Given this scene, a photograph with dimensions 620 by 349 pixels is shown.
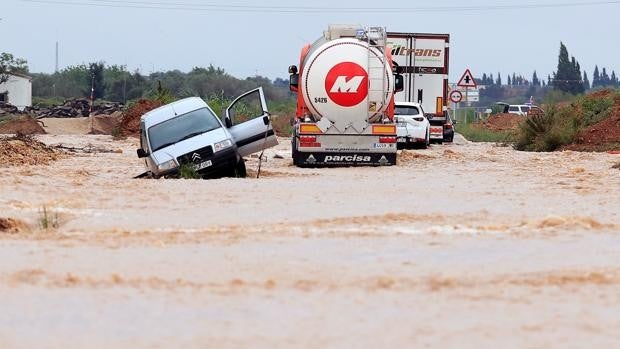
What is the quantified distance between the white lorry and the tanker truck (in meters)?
14.0

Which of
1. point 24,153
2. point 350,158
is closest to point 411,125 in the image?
point 350,158

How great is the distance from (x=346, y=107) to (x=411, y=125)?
10.9 m

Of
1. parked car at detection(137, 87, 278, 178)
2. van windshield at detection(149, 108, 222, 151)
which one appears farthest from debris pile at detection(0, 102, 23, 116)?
van windshield at detection(149, 108, 222, 151)

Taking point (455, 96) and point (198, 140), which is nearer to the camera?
point (198, 140)

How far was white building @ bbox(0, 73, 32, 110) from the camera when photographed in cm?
10139

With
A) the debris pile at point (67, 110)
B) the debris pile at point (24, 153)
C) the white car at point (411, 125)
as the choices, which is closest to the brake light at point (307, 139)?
the debris pile at point (24, 153)

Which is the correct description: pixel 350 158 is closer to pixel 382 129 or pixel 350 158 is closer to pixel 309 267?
pixel 382 129

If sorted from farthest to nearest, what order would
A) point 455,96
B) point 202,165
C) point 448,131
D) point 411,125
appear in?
point 455,96 < point 448,131 < point 411,125 < point 202,165

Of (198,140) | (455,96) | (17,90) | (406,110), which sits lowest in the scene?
(198,140)

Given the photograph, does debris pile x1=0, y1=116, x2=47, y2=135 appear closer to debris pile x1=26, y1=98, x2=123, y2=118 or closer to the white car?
debris pile x1=26, y1=98, x2=123, y2=118

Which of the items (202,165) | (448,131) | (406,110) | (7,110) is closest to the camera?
(202,165)

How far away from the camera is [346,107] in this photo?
28.7 metres

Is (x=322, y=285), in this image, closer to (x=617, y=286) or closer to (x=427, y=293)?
(x=427, y=293)

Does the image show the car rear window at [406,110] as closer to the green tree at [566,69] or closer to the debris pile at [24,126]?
the debris pile at [24,126]
